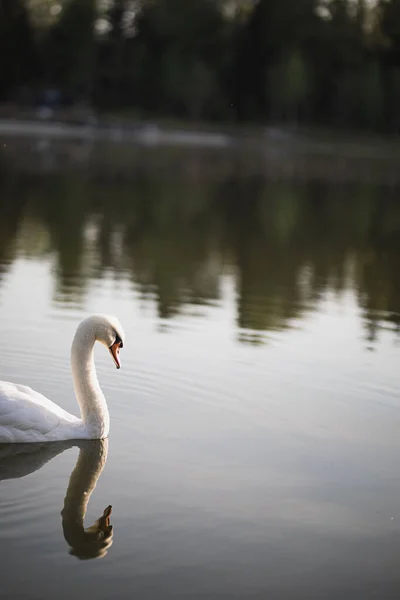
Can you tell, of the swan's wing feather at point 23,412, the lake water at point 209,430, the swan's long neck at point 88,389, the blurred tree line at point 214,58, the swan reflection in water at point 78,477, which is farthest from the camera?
the blurred tree line at point 214,58

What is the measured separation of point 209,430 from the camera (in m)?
8.55

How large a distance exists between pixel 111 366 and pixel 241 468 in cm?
269

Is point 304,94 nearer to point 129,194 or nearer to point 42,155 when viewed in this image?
point 42,155

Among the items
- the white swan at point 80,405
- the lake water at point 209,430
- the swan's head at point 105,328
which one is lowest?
the lake water at point 209,430

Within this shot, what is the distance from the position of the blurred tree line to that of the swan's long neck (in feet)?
293

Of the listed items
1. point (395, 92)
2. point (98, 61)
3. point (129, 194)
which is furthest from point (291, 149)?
point (129, 194)

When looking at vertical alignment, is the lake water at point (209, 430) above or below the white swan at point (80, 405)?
below

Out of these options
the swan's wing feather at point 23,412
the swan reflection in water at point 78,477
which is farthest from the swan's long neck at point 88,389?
the swan's wing feather at point 23,412

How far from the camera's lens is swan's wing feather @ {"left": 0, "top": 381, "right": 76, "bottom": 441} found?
769 cm

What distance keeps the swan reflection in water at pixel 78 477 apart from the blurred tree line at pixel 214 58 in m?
89.9

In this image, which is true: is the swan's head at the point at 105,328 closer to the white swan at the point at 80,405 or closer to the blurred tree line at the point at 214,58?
the white swan at the point at 80,405

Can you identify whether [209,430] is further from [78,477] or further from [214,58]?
[214,58]

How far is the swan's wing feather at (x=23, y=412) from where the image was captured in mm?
7691

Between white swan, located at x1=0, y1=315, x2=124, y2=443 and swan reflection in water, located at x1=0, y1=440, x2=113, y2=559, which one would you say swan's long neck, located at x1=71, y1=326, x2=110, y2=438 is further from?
swan reflection in water, located at x1=0, y1=440, x2=113, y2=559
